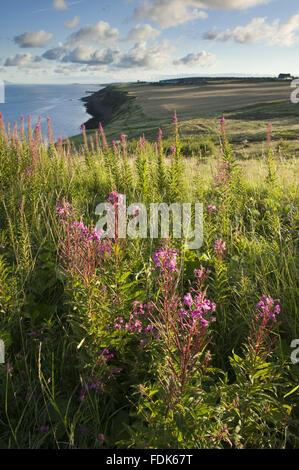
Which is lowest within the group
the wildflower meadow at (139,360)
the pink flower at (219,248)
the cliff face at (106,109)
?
the wildflower meadow at (139,360)

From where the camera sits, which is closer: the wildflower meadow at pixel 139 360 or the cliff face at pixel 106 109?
the wildflower meadow at pixel 139 360

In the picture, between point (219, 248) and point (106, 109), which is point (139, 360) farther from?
point (106, 109)

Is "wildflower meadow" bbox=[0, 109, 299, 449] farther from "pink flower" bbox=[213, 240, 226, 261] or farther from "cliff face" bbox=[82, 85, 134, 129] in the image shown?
"cliff face" bbox=[82, 85, 134, 129]

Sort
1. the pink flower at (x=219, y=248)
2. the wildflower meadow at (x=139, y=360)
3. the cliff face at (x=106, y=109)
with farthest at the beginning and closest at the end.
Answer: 1. the cliff face at (x=106, y=109)
2. the pink flower at (x=219, y=248)
3. the wildflower meadow at (x=139, y=360)

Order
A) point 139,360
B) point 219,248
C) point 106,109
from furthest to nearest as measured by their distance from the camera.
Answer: point 106,109 < point 219,248 < point 139,360

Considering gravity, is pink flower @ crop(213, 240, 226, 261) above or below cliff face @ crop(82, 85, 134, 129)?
below

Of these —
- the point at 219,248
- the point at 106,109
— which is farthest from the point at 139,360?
the point at 106,109

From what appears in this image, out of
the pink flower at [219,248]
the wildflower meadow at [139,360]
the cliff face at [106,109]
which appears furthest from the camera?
the cliff face at [106,109]

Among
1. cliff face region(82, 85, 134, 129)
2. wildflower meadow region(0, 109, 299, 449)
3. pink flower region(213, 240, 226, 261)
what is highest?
cliff face region(82, 85, 134, 129)

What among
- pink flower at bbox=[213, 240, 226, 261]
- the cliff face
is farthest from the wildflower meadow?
the cliff face

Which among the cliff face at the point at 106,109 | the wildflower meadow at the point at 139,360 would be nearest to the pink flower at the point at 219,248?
the wildflower meadow at the point at 139,360

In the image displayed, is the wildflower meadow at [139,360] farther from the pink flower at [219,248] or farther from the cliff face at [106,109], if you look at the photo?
the cliff face at [106,109]

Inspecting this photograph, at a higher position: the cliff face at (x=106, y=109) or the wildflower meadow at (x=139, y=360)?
the cliff face at (x=106, y=109)

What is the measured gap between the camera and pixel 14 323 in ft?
8.63
